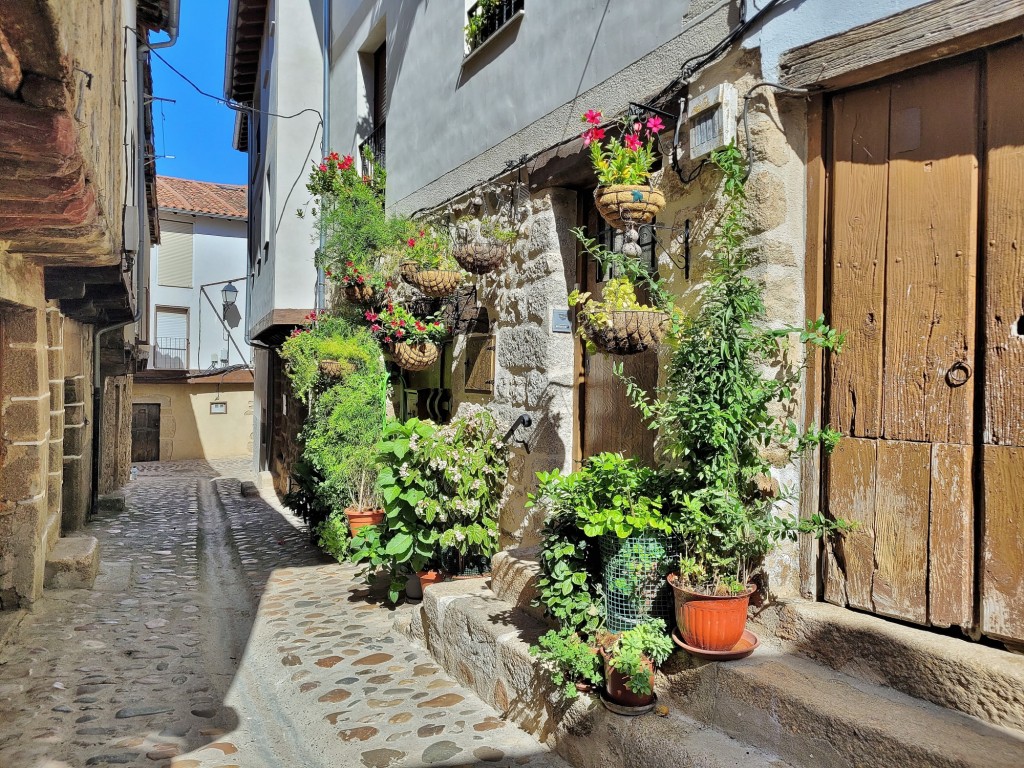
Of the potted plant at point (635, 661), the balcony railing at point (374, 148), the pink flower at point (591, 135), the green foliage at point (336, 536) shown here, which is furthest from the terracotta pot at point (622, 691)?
the balcony railing at point (374, 148)

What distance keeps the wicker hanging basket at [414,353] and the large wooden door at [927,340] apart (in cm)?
345

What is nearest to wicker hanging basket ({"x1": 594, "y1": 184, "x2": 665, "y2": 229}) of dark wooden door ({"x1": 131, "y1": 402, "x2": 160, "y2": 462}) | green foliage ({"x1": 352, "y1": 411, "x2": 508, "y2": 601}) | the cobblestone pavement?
green foliage ({"x1": 352, "y1": 411, "x2": 508, "y2": 601})

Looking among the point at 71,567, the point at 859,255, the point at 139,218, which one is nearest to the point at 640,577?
the point at 859,255

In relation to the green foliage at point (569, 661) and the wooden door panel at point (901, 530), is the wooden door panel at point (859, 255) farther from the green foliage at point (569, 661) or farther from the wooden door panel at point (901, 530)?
the green foliage at point (569, 661)

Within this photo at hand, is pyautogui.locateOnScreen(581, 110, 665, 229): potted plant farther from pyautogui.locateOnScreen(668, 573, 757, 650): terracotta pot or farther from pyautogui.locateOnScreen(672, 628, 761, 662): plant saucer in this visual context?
pyautogui.locateOnScreen(672, 628, 761, 662): plant saucer

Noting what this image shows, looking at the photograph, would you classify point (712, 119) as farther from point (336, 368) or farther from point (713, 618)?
point (336, 368)

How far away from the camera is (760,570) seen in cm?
283

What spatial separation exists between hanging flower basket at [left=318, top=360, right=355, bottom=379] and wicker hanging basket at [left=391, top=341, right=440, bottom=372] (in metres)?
1.82

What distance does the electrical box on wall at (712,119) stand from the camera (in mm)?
2910

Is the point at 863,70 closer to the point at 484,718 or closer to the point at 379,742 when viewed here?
the point at 484,718

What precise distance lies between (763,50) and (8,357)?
4967mm

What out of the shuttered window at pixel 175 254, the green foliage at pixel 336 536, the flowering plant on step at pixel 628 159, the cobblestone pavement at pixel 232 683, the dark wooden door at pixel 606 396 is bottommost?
the cobblestone pavement at pixel 232 683

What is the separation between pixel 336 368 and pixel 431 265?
237 cm

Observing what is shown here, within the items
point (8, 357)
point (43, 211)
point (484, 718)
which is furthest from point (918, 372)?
point (8, 357)
